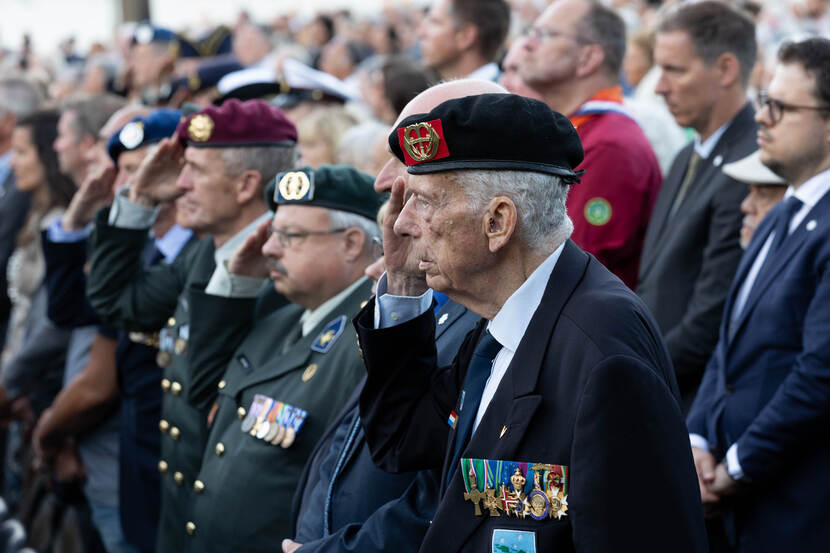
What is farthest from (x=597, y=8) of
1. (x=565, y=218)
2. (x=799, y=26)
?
(x=799, y=26)

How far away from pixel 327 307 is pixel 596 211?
115 cm

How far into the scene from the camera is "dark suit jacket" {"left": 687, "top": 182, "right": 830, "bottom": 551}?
9.74 ft

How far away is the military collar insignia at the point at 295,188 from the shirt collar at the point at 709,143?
1.57 meters

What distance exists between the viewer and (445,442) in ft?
7.77

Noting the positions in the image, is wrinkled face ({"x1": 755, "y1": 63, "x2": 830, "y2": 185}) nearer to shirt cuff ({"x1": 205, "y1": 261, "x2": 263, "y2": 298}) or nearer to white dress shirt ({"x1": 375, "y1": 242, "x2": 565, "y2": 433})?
white dress shirt ({"x1": 375, "y1": 242, "x2": 565, "y2": 433})

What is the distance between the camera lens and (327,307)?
3422 millimetres

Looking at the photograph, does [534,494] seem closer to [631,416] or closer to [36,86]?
[631,416]

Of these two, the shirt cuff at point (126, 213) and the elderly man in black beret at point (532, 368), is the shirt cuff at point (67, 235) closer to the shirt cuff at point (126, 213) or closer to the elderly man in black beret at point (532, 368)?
the shirt cuff at point (126, 213)

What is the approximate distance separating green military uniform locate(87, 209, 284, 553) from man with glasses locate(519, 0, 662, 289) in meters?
1.33

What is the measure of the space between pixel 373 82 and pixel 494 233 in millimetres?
4582

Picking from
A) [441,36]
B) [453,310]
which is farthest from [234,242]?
[441,36]

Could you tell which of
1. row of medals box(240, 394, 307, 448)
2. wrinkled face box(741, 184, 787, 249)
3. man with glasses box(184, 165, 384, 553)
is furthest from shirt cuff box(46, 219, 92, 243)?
wrinkled face box(741, 184, 787, 249)

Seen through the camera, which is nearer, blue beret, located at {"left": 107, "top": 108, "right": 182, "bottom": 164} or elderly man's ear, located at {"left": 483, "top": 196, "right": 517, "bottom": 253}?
elderly man's ear, located at {"left": 483, "top": 196, "right": 517, "bottom": 253}

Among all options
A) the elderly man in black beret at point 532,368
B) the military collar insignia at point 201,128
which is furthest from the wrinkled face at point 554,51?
the elderly man in black beret at point 532,368
